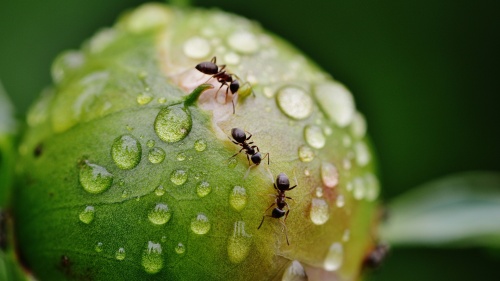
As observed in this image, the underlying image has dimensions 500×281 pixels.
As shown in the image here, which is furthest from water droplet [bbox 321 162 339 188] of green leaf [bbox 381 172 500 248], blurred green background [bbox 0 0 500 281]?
blurred green background [bbox 0 0 500 281]

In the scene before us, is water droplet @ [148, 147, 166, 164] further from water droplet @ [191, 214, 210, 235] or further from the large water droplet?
the large water droplet

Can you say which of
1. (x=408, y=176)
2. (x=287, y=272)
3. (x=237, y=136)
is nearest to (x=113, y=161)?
(x=237, y=136)

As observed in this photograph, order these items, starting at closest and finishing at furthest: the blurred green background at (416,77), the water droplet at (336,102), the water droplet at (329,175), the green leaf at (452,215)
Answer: the water droplet at (329,175), the water droplet at (336,102), the green leaf at (452,215), the blurred green background at (416,77)

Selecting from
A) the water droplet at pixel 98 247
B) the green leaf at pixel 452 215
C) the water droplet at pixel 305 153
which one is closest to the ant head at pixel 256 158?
the water droplet at pixel 305 153

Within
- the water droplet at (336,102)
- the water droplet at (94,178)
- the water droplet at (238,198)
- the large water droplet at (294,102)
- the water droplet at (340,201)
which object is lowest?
the water droplet at (94,178)

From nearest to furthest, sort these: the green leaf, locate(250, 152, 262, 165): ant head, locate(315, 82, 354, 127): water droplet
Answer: locate(250, 152, 262, 165): ant head
locate(315, 82, 354, 127): water droplet
the green leaf

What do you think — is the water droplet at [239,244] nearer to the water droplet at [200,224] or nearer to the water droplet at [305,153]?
the water droplet at [200,224]
